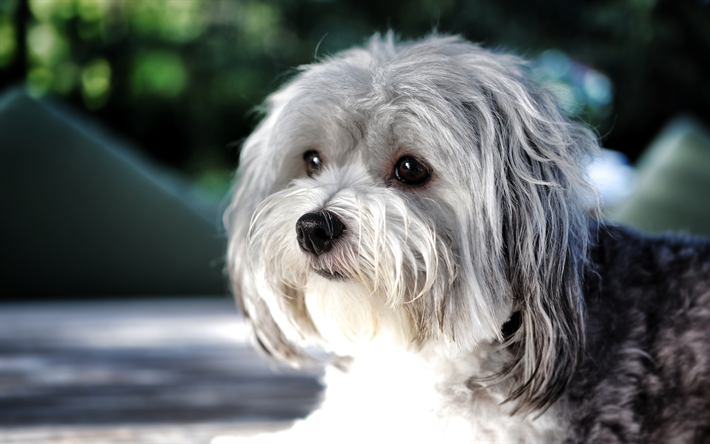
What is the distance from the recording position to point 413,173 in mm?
1392

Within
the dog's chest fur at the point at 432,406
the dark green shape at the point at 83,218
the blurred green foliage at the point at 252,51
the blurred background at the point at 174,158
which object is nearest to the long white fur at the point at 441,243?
the dog's chest fur at the point at 432,406

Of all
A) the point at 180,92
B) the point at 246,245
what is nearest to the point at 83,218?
the point at 246,245

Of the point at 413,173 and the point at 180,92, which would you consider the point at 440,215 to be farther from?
the point at 180,92

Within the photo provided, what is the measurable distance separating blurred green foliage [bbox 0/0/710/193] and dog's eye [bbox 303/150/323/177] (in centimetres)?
448

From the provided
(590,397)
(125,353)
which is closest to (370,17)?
(125,353)

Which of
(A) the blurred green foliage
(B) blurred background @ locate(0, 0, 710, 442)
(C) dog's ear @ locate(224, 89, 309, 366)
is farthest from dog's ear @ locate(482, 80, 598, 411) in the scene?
(A) the blurred green foliage

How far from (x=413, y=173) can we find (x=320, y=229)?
0.26 metres

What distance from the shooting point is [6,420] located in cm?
186

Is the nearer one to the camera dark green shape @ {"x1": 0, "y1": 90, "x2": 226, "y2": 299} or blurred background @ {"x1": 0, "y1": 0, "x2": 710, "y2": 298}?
dark green shape @ {"x1": 0, "y1": 90, "x2": 226, "y2": 299}

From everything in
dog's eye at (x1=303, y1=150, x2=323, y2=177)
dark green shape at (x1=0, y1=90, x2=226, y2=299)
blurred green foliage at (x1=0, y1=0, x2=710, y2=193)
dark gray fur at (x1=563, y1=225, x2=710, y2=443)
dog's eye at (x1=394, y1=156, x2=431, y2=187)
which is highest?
blurred green foliage at (x1=0, y1=0, x2=710, y2=193)

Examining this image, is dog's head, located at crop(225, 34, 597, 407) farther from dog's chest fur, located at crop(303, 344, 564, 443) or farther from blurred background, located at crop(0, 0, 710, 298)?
blurred background, located at crop(0, 0, 710, 298)

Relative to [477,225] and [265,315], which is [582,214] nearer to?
[477,225]

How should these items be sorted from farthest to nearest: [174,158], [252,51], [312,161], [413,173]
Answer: [174,158], [252,51], [312,161], [413,173]

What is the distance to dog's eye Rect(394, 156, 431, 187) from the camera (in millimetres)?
1390
